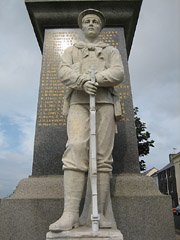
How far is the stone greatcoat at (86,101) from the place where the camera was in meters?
3.10

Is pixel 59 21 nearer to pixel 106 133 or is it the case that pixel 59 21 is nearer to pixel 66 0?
pixel 66 0

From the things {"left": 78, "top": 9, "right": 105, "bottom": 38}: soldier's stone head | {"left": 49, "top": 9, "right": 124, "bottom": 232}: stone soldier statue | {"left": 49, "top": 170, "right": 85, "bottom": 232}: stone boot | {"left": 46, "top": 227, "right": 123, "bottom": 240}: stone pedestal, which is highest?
{"left": 78, "top": 9, "right": 105, "bottom": 38}: soldier's stone head

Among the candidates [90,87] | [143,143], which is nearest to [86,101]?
[90,87]

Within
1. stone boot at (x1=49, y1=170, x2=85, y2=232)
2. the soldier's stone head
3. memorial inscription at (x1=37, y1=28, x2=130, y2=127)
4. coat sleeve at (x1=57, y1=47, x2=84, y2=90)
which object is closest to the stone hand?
coat sleeve at (x1=57, y1=47, x2=84, y2=90)

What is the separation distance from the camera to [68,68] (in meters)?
3.52

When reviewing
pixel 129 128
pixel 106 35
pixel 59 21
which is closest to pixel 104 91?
pixel 129 128

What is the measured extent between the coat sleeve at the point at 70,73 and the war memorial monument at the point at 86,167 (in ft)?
0.05

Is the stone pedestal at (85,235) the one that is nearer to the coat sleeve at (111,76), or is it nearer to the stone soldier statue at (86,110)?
the stone soldier statue at (86,110)

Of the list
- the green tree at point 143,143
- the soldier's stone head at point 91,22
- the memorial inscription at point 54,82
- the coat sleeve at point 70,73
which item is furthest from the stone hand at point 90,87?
the green tree at point 143,143

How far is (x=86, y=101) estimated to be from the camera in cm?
344

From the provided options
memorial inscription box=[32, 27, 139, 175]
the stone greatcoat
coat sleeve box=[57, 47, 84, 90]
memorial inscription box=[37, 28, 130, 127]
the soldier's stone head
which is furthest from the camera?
memorial inscription box=[37, 28, 130, 127]

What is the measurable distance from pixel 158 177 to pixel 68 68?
48135 mm

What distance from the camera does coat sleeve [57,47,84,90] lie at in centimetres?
328

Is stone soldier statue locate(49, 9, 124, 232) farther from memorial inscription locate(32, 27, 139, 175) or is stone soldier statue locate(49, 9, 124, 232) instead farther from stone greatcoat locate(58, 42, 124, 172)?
memorial inscription locate(32, 27, 139, 175)
